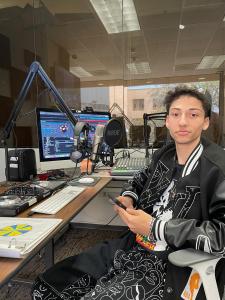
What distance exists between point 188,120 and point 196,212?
36 cm

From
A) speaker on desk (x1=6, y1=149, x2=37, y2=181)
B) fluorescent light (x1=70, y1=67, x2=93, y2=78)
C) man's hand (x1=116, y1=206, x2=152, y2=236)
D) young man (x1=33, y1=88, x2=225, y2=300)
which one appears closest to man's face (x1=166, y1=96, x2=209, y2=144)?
young man (x1=33, y1=88, x2=225, y2=300)

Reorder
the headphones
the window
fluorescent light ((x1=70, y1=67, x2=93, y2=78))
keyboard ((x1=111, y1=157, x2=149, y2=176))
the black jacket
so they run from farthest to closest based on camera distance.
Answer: fluorescent light ((x1=70, y1=67, x2=93, y2=78)) < the window < keyboard ((x1=111, y1=157, x2=149, y2=176)) < the headphones < the black jacket

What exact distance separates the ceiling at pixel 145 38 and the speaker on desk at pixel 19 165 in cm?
147

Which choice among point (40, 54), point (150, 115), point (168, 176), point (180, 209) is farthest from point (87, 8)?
point (180, 209)

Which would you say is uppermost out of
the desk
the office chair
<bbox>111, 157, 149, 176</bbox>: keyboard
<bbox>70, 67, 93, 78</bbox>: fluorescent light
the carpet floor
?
<bbox>70, 67, 93, 78</bbox>: fluorescent light

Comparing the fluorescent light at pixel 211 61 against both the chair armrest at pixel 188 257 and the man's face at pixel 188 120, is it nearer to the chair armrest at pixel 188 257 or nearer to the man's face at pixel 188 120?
the man's face at pixel 188 120

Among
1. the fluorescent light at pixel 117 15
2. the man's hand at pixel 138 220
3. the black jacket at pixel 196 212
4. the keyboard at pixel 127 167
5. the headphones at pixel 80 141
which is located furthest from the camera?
the fluorescent light at pixel 117 15

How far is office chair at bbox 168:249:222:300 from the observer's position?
29.5 inches

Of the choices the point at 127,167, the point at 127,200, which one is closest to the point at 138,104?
the point at 127,167

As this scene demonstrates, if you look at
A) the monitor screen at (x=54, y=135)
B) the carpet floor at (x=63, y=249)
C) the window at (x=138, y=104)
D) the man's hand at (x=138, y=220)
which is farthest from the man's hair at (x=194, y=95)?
the window at (x=138, y=104)

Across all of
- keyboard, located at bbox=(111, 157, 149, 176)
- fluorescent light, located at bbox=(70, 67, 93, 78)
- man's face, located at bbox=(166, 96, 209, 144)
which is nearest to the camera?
man's face, located at bbox=(166, 96, 209, 144)

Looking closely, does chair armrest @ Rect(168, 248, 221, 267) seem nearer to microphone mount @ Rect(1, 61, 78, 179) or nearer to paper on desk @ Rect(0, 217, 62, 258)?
paper on desk @ Rect(0, 217, 62, 258)

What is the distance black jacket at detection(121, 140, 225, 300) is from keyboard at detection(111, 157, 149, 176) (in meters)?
0.66

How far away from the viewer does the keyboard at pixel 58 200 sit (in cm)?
109
